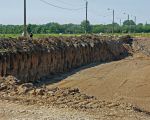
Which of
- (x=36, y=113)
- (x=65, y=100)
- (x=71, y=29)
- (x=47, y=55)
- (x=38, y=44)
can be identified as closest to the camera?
(x=36, y=113)

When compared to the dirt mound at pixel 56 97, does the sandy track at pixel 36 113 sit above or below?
below

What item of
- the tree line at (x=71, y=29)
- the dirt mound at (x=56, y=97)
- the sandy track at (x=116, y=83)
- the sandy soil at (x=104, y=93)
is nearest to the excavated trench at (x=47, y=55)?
the sandy soil at (x=104, y=93)

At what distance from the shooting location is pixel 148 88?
28094mm

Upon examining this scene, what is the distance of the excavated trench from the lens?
28000 mm

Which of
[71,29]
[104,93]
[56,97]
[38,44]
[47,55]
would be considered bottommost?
[104,93]

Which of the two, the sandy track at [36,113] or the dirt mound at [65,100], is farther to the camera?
the dirt mound at [65,100]

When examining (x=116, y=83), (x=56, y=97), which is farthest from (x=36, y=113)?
(x=116, y=83)

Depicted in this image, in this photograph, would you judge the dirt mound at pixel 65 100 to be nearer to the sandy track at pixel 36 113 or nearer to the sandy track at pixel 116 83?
the sandy track at pixel 36 113

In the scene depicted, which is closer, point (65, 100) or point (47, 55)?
point (65, 100)

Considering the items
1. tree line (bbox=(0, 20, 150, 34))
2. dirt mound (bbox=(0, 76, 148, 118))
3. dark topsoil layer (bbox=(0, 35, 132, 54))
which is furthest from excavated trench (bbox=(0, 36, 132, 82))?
tree line (bbox=(0, 20, 150, 34))

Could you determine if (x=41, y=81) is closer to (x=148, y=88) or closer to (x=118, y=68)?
(x=148, y=88)

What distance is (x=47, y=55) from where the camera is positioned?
111 feet

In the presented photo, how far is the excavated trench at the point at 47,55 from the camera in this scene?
28.0m

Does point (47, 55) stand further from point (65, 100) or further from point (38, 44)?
point (65, 100)
